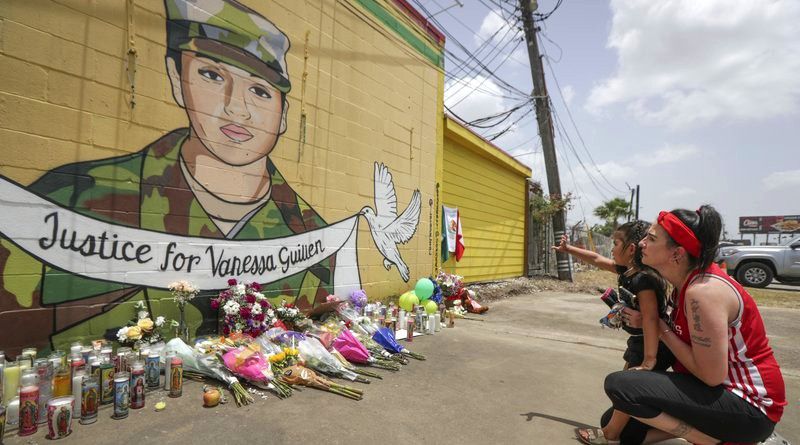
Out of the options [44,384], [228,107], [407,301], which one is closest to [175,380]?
[44,384]

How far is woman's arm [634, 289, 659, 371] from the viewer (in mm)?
2420

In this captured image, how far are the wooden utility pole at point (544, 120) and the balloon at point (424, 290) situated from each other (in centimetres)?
713

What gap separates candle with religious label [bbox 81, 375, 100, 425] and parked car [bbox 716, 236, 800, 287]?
14.6 m

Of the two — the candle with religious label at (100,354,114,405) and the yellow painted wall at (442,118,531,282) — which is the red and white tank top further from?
the yellow painted wall at (442,118,531,282)

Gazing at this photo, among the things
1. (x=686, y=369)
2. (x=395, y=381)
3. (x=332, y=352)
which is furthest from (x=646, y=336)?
(x=332, y=352)

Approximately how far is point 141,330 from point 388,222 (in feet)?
13.1

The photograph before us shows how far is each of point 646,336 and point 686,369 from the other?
10.6 inches

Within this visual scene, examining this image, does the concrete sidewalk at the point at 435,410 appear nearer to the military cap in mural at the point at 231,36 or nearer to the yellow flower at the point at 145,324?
the yellow flower at the point at 145,324

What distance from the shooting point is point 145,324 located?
352cm

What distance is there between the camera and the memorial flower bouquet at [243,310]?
412 cm

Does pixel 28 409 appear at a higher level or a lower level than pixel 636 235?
lower

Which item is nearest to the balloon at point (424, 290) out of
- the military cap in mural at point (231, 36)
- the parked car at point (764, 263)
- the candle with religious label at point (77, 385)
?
the military cap in mural at point (231, 36)

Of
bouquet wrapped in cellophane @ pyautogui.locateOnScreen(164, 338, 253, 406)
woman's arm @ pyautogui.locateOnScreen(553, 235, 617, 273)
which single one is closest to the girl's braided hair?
woman's arm @ pyautogui.locateOnScreen(553, 235, 617, 273)

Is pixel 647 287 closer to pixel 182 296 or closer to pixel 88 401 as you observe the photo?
pixel 88 401
